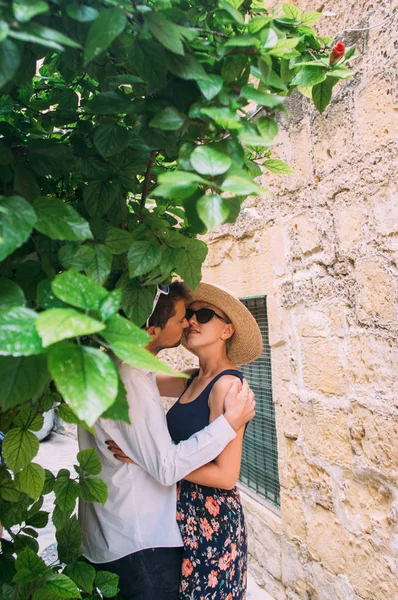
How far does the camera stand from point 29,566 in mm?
1026

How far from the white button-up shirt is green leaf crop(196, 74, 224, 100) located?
0.90 metres

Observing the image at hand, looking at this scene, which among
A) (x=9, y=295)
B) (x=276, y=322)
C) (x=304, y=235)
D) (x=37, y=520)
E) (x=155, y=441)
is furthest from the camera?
(x=276, y=322)

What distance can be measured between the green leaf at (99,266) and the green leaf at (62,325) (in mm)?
301

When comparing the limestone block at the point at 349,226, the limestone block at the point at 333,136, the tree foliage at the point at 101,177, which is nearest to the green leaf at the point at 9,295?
the tree foliage at the point at 101,177

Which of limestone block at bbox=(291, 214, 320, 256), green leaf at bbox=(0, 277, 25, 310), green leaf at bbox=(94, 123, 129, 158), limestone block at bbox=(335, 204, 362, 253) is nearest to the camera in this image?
green leaf at bbox=(0, 277, 25, 310)

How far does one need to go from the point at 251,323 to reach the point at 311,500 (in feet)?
3.26

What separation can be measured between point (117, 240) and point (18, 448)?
1.52 feet

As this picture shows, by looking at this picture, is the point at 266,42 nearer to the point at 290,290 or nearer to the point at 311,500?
the point at 290,290

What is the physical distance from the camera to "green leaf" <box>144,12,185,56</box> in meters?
0.62

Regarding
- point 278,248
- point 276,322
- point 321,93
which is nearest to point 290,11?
point 321,93

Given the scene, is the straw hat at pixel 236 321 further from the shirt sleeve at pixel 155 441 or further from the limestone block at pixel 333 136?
the limestone block at pixel 333 136

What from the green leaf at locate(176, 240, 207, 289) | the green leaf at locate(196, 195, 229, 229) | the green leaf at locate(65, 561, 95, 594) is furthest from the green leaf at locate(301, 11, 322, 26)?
the green leaf at locate(65, 561, 95, 594)

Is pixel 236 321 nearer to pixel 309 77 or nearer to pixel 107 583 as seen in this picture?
pixel 107 583

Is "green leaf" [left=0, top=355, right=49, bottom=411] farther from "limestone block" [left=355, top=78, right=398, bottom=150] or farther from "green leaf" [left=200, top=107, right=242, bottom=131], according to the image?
"limestone block" [left=355, top=78, right=398, bottom=150]
